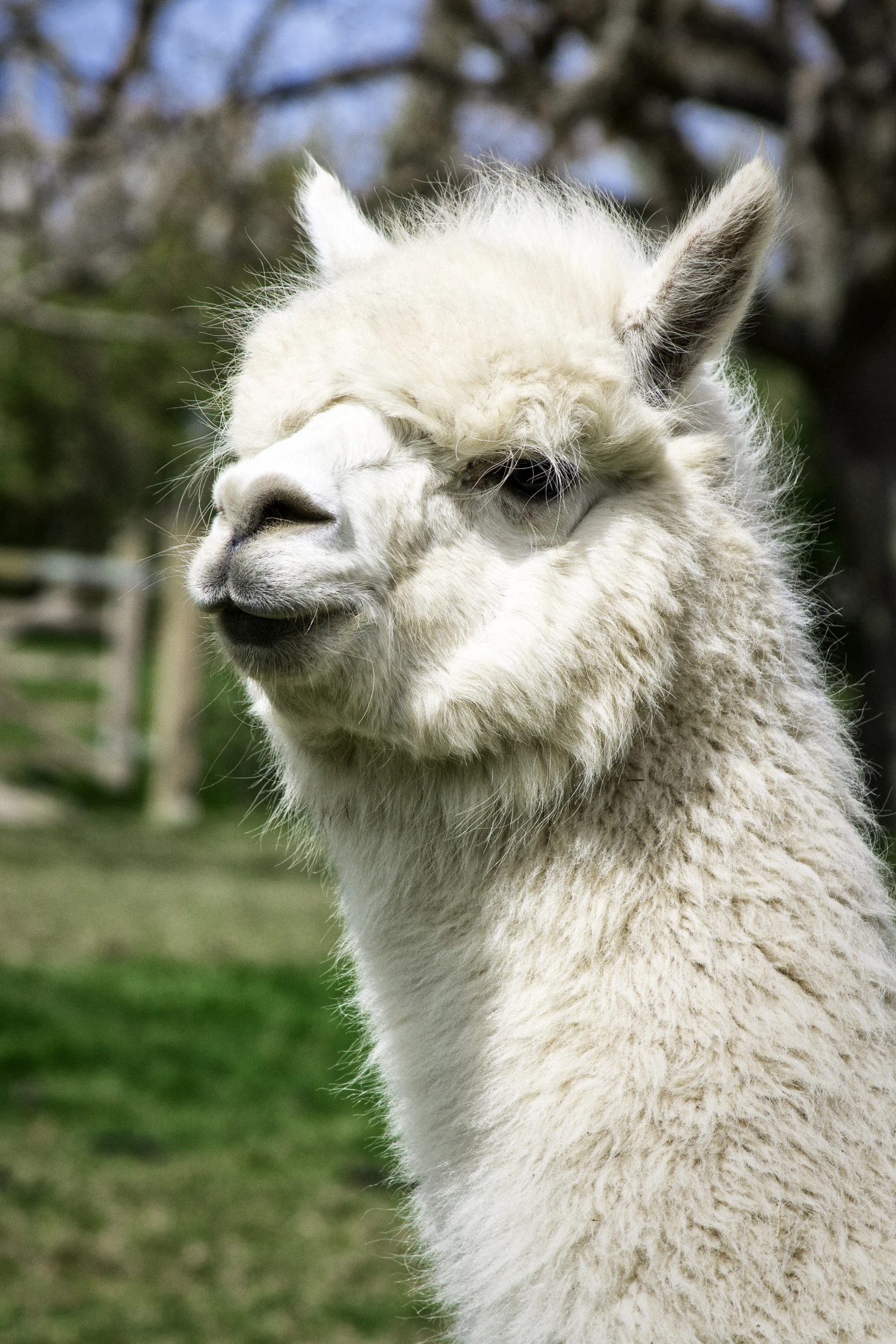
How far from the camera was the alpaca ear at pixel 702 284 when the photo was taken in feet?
6.29

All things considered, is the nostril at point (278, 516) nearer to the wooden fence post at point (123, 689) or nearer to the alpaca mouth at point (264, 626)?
the alpaca mouth at point (264, 626)

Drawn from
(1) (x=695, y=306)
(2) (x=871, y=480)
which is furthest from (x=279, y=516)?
(2) (x=871, y=480)

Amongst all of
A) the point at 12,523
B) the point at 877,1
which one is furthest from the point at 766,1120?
the point at 12,523

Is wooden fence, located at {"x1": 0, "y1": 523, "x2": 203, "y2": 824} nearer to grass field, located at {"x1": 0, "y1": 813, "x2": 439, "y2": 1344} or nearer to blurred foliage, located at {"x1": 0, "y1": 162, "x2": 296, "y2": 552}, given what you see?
blurred foliage, located at {"x1": 0, "y1": 162, "x2": 296, "y2": 552}

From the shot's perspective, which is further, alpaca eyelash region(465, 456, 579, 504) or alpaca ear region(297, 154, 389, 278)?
alpaca ear region(297, 154, 389, 278)

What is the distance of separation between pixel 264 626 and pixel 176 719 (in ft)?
34.1

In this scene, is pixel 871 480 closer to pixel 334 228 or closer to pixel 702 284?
pixel 334 228

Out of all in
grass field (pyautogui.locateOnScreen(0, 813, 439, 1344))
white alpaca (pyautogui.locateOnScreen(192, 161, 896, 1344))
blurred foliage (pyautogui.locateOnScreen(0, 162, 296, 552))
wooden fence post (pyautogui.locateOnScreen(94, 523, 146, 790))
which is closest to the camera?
white alpaca (pyautogui.locateOnScreen(192, 161, 896, 1344))

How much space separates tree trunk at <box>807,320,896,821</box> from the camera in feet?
22.5

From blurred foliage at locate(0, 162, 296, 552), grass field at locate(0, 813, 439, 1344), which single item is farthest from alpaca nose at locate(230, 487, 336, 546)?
blurred foliage at locate(0, 162, 296, 552)

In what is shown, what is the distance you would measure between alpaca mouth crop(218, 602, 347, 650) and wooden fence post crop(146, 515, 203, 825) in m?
9.98

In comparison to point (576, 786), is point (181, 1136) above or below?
below

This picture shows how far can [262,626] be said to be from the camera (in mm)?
1917

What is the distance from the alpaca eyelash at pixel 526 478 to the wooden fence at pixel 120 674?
8.97m
